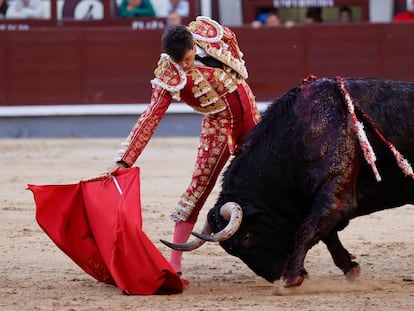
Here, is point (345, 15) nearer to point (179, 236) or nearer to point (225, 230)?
point (179, 236)

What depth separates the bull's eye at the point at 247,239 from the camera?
4.23 m

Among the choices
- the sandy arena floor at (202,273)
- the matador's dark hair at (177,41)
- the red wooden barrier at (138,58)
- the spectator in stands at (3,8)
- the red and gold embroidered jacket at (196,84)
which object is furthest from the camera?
the spectator in stands at (3,8)

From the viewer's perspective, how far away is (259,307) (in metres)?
3.90

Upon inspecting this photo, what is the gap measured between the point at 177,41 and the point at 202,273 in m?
1.09

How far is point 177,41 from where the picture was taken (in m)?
4.17

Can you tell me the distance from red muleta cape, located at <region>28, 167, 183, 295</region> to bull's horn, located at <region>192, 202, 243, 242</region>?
0.23 metres

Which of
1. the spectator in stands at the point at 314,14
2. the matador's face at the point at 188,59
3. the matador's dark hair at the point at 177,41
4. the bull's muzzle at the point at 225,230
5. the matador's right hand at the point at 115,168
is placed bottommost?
the spectator in stands at the point at 314,14

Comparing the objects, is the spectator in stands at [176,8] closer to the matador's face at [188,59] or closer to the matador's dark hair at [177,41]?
the matador's face at [188,59]

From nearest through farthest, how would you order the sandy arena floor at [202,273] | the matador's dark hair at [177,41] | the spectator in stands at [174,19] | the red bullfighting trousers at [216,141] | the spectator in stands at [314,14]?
1. the sandy arena floor at [202,273]
2. the matador's dark hair at [177,41]
3. the red bullfighting trousers at [216,141]
4. the spectator in stands at [174,19]
5. the spectator in stands at [314,14]

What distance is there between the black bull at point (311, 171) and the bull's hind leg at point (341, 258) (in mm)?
14

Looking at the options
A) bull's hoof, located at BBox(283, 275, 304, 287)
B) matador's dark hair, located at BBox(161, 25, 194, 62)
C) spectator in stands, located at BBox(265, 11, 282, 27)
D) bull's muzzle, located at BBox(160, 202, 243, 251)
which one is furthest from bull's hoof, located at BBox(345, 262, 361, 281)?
spectator in stands, located at BBox(265, 11, 282, 27)

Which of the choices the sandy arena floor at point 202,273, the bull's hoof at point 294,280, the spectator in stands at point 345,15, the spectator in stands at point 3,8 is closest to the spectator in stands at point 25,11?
the spectator in stands at point 3,8

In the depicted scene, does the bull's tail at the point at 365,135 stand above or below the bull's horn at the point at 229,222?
above

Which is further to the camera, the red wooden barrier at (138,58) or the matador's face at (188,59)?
the red wooden barrier at (138,58)
